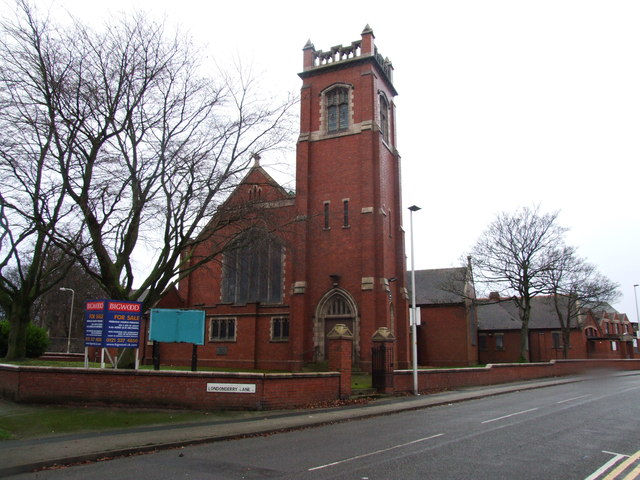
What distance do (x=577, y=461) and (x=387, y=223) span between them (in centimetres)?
2274

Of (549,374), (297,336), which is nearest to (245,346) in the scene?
(297,336)

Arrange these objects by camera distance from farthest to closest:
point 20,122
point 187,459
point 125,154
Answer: point 125,154 < point 20,122 < point 187,459

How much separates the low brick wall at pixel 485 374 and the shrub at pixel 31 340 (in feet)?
66.0

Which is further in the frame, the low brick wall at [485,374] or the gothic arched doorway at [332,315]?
the gothic arched doorway at [332,315]

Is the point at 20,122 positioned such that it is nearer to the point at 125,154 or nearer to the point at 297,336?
the point at 125,154

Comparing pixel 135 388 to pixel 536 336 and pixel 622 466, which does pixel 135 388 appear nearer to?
pixel 622 466

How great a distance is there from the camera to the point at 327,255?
30219 millimetres

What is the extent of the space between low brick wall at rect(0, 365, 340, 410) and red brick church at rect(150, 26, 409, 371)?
41.2 feet

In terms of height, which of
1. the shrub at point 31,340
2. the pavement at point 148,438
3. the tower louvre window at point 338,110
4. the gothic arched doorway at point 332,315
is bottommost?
the pavement at point 148,438

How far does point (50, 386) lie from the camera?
15070 mm

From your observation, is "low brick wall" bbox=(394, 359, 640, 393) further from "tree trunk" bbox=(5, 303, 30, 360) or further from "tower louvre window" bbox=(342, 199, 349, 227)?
"tree trunk" bbox=(5, 303, 30, 360)

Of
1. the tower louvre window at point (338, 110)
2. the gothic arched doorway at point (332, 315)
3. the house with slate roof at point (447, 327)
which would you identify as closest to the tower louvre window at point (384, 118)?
the tower louvre window at point (338, 110)

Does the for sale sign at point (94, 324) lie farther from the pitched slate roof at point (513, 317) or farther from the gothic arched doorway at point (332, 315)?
the pitched slate roof at point (513, 317)

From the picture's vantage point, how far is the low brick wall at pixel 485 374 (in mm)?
22297
